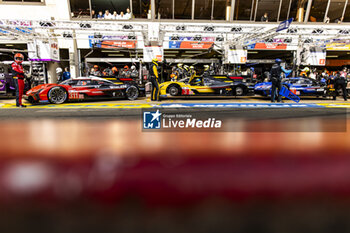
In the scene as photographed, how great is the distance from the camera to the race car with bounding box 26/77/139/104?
888cm

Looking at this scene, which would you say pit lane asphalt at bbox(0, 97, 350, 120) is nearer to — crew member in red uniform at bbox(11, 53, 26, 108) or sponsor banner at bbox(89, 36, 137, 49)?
crew member in red uniform at bbox(11, 53, 26, 108)

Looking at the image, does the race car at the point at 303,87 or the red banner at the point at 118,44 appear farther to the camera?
the red banner at the point at 118,44

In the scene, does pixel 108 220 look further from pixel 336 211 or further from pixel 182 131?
pixel 182 131

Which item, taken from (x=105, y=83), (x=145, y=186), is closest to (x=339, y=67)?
(x=105, y=83)

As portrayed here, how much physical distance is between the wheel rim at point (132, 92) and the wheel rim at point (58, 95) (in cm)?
273

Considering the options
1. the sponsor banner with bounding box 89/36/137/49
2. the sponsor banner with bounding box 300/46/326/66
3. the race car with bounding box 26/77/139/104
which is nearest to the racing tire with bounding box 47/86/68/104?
the race car with bounding box 26/77/139/104

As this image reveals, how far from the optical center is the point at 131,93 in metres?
10.7

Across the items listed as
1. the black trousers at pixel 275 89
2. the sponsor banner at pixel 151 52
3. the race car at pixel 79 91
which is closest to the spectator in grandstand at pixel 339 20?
the black trousers at pixel 275 89

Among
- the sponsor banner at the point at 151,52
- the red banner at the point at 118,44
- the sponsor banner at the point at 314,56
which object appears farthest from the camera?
the sponsor banner at the point at 314,56

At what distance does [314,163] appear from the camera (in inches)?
102

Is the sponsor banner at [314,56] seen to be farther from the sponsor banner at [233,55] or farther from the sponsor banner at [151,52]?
the sponsor banner at [151,52]

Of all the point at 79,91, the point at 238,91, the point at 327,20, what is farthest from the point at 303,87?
the point at 327,20

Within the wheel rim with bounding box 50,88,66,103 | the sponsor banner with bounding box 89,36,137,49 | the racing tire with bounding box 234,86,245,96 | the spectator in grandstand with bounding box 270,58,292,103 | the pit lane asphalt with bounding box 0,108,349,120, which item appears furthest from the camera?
the sponsor banner with bounding box 89,36,137,49

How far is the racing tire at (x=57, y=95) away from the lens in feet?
29.4
